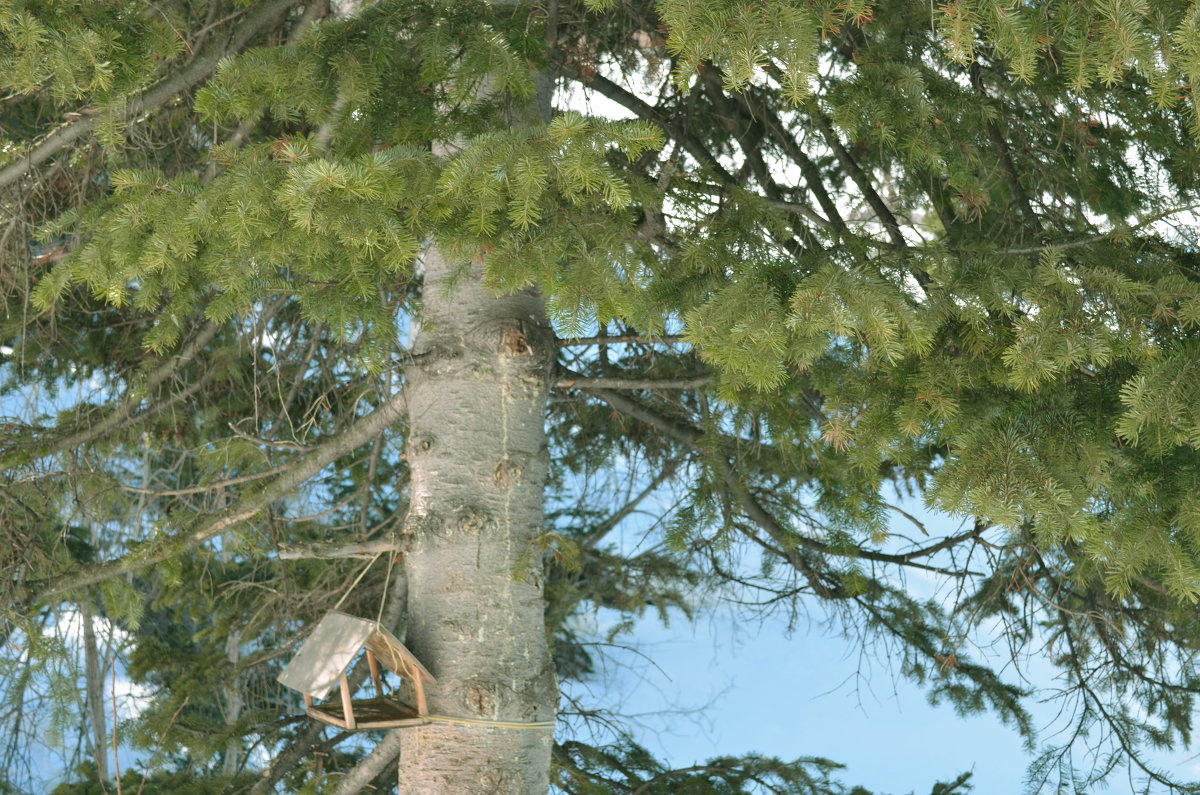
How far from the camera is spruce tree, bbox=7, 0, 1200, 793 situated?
7.38ft

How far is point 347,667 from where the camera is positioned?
9.29 feet

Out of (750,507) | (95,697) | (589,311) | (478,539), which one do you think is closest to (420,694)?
(478,539)

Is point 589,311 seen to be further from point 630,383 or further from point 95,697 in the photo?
point 95,697

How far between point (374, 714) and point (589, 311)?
1244mm

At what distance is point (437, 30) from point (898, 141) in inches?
43.8

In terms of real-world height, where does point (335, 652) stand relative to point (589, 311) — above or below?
below

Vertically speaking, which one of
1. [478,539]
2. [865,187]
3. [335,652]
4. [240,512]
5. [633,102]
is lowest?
[335,652]

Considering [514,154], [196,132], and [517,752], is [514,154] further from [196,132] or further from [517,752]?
[196,132]

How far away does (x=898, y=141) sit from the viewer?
281 centimetres

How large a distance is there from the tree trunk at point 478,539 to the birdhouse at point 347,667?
0.24 feet

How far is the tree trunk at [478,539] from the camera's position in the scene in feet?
9.93

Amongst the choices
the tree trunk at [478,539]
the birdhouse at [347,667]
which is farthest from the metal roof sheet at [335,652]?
the tree trunk at [478,539]

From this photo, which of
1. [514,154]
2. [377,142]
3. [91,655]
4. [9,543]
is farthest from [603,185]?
[91,655]

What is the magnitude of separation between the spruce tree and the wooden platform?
0.07 m
